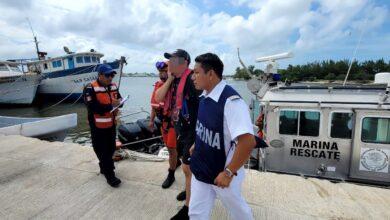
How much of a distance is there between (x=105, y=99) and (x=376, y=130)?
5253 millimetres

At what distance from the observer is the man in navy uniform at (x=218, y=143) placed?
1817 mm

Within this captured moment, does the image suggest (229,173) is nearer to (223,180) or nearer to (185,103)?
(223,180)

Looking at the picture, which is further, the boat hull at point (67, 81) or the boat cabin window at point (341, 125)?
the boat hull at point (67, 81)

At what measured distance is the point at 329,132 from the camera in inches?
234

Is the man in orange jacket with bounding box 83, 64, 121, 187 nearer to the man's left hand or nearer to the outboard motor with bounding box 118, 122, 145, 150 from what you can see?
the man's left hand

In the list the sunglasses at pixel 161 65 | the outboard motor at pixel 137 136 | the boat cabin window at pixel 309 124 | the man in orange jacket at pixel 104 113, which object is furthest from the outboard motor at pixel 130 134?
the sunglasses at pixel 161 65

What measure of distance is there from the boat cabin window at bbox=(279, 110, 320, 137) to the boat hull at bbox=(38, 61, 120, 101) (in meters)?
24.2

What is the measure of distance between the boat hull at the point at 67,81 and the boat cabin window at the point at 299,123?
24208mm

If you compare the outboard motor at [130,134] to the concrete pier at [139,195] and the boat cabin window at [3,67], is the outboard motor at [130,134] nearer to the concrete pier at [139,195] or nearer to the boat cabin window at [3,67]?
the concrete pier at [139,195]

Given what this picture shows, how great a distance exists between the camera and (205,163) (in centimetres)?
206

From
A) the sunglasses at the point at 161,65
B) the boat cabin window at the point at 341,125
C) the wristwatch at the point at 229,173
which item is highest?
the sunglasses at the point at 161,65

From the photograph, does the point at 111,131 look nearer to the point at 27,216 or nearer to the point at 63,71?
the point at 27,216

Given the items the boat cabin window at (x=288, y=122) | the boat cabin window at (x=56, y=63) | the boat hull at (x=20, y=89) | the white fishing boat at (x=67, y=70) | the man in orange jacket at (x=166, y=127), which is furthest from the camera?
the boat cabin window at (x=56, y=63)

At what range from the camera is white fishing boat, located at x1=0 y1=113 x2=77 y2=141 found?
7.64 metres
